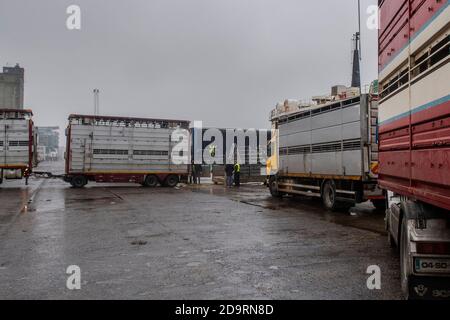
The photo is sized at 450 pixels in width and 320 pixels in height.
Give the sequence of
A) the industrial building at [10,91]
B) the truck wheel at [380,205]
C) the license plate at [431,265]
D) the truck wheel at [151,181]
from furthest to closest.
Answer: the industrial building at [10,91] < the truck wheel at [151,181] < the truck wheel at [380,205] < the license plate at [431,265]

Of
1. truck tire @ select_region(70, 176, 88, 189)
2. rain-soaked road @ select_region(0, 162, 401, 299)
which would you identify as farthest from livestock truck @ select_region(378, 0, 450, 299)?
truck tire @ select_region(70, 176, 88, 189)

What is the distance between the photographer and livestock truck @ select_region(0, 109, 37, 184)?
24766 millimetres

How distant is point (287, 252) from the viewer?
739 centimetres

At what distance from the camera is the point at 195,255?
23.4 feet

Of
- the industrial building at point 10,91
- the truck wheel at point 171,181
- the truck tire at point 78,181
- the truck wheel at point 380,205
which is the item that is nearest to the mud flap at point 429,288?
the truck wheel at point 380,205

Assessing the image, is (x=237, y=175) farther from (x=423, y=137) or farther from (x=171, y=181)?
(x=423, y=137)

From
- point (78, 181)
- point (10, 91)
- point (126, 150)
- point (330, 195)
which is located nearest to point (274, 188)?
point (330, 195)

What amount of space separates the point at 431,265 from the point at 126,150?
2409 cm

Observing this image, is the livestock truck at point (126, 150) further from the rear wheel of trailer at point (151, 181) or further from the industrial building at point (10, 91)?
the industrial building at point (10, 91)

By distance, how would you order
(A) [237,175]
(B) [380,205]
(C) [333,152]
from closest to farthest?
(C) [333,152]
(B) [380,205]
(A) [237,175]

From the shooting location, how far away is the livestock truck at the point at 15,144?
2477cm

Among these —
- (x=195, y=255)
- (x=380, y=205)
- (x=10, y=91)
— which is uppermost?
(x=10, y=91)

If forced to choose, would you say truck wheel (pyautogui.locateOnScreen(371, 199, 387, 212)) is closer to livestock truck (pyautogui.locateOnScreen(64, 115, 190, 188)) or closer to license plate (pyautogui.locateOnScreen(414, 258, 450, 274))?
license plate (pyautogui.locateOnScreen(414, 258, 450, 274))

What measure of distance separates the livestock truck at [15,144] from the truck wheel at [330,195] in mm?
18199
